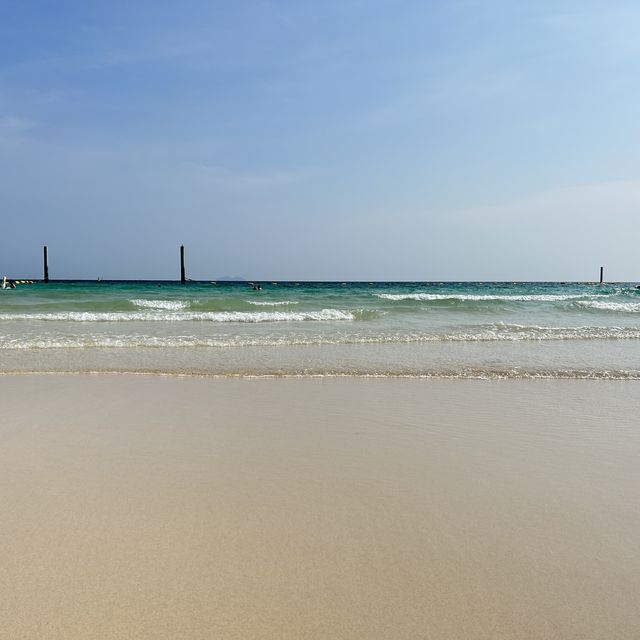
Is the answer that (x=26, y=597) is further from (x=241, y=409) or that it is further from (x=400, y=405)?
(x=400, y=405)

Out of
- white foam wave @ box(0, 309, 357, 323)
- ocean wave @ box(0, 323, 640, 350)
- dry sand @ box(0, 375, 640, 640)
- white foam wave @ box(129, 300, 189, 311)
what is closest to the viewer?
dry sand @ box(0, 375, 640, 640)

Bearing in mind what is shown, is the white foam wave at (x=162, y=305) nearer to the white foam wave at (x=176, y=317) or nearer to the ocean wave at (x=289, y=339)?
the white foam wave at (x=176, y=317)

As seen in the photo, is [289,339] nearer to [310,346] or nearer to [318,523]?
[310,346]

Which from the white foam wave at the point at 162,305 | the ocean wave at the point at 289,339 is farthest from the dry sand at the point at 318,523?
the white foam wave at the point at 162,305

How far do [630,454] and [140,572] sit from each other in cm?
324

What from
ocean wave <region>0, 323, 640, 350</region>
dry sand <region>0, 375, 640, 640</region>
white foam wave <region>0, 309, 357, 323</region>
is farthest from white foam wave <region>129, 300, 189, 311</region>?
dry sand <region>0, 375, 640, 640</region>

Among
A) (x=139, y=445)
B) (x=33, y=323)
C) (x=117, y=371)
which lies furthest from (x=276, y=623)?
(x=33, y=323)

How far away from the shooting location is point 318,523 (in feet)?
8.68

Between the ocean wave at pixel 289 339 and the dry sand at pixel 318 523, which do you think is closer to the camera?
the dry sand at pixel 318 523

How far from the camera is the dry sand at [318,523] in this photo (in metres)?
1.93

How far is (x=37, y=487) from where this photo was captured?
3082 millimetres

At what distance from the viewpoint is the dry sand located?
1.93 metres

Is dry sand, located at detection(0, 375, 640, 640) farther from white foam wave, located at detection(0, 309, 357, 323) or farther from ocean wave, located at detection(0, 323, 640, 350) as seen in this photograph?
white foam wave, located at detection(0, 309, 357, 323)

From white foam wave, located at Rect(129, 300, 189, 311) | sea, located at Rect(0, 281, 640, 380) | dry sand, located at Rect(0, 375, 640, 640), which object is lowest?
dry sand, located at Rect(0, 375, 640, 640)
